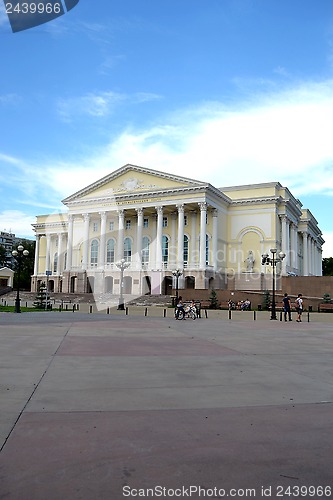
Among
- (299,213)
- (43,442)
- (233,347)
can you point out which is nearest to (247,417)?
(43,442)

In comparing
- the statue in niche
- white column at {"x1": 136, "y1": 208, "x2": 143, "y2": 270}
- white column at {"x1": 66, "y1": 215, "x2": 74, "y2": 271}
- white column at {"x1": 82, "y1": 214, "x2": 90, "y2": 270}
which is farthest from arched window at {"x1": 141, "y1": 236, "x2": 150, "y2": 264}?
the statue in niche

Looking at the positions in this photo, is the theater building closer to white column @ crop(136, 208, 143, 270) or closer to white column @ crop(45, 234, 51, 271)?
white column @ crop(136, 208, 143, 270)

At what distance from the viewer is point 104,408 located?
5.98 metres

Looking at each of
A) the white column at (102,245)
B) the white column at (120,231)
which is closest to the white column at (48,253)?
the white column at (102,245)

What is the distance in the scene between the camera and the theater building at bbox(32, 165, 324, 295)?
57438 mm

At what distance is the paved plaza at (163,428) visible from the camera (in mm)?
3670

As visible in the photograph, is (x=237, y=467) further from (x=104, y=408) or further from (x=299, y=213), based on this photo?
(x=299, y=213)

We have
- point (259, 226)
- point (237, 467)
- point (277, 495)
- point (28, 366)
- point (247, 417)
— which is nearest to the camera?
point (277, 495)

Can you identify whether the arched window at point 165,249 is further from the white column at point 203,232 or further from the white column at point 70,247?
the white column at point 70,247

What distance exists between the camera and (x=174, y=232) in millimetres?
62344

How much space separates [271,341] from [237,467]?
38.5 ft

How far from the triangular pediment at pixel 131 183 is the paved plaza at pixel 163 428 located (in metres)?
47.8

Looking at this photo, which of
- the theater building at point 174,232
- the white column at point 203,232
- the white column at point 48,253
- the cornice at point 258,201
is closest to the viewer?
the white column at point 203,232

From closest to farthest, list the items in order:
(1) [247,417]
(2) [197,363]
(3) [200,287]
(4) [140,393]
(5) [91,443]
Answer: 1. (5) [91,443]
2. (1) [247,417]
3. (4) [140,393]
4. (2) [197,363]
5. (3) [200,287]
